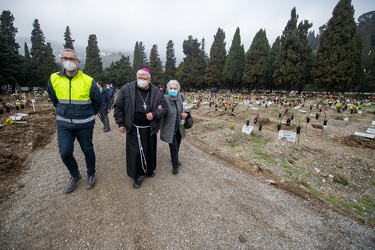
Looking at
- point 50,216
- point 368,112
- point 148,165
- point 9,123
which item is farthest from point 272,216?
point 368,112

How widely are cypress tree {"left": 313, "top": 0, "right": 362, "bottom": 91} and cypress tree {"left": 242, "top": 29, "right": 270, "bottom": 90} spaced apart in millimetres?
8643

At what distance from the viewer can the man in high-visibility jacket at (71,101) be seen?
9.34 ft

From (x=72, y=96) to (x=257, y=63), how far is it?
112 ft

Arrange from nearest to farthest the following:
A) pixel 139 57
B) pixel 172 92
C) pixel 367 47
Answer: pixel 172 92 < pixel 139 57 < pixel 367 47

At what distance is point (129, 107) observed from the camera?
10.5ft

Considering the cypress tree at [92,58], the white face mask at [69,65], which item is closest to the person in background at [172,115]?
the white face mask at [69,65]

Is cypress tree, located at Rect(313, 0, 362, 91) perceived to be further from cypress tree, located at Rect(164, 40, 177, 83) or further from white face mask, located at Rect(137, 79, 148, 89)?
cypress tree, located at Rect(164, 40, 177, 83)

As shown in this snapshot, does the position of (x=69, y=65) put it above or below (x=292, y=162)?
above

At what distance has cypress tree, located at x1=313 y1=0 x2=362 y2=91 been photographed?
23280mm

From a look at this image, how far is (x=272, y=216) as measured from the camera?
9.18 ft

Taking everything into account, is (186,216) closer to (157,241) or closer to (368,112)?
(157,241)

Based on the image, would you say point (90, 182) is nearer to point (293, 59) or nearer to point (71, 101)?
point (71, 101)

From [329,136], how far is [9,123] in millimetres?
14431

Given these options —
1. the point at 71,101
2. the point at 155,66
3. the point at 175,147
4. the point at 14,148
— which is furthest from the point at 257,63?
the point at 71,101
